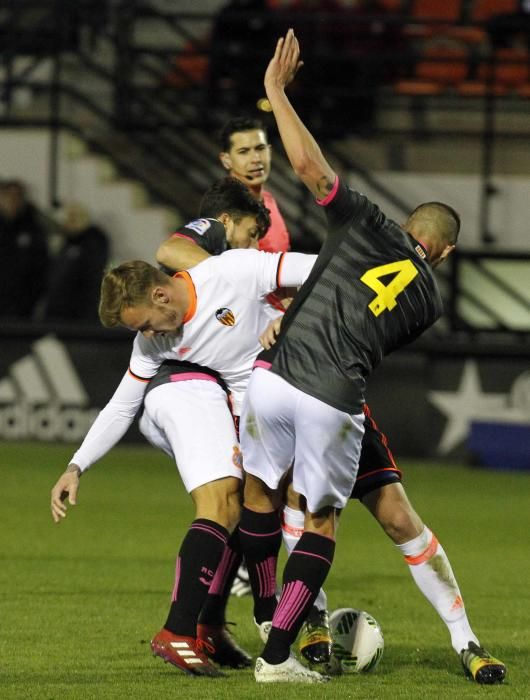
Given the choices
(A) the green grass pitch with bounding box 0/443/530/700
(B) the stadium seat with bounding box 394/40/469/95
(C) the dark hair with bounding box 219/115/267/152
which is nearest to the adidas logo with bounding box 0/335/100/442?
(A) the green grass pitch with bounding box 0/443/530/700

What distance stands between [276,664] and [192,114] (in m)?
11.9

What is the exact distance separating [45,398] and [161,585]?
6.95 m

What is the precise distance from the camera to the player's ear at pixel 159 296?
586cm

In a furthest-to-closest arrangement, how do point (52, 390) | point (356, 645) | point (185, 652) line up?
point (52, 390) → point (356, 645) → point (185, 652)

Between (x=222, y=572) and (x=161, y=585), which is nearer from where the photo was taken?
(x=222, y=572)

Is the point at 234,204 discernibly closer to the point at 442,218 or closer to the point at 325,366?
the point at 442,218

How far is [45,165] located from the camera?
1664 centimetres

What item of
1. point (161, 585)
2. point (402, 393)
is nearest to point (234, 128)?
point (161, 585)

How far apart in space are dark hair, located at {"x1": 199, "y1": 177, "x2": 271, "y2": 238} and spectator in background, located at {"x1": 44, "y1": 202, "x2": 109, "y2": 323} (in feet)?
28.9

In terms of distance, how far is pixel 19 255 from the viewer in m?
15.6

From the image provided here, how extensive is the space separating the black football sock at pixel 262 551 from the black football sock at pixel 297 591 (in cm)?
28

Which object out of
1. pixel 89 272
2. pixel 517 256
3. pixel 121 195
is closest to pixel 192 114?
pixel 121 195

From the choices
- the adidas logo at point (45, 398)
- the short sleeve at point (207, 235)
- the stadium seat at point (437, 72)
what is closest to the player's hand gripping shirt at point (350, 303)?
the short sleeve at point (207, 235)

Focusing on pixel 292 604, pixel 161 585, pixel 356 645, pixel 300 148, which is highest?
pixel 300 148
